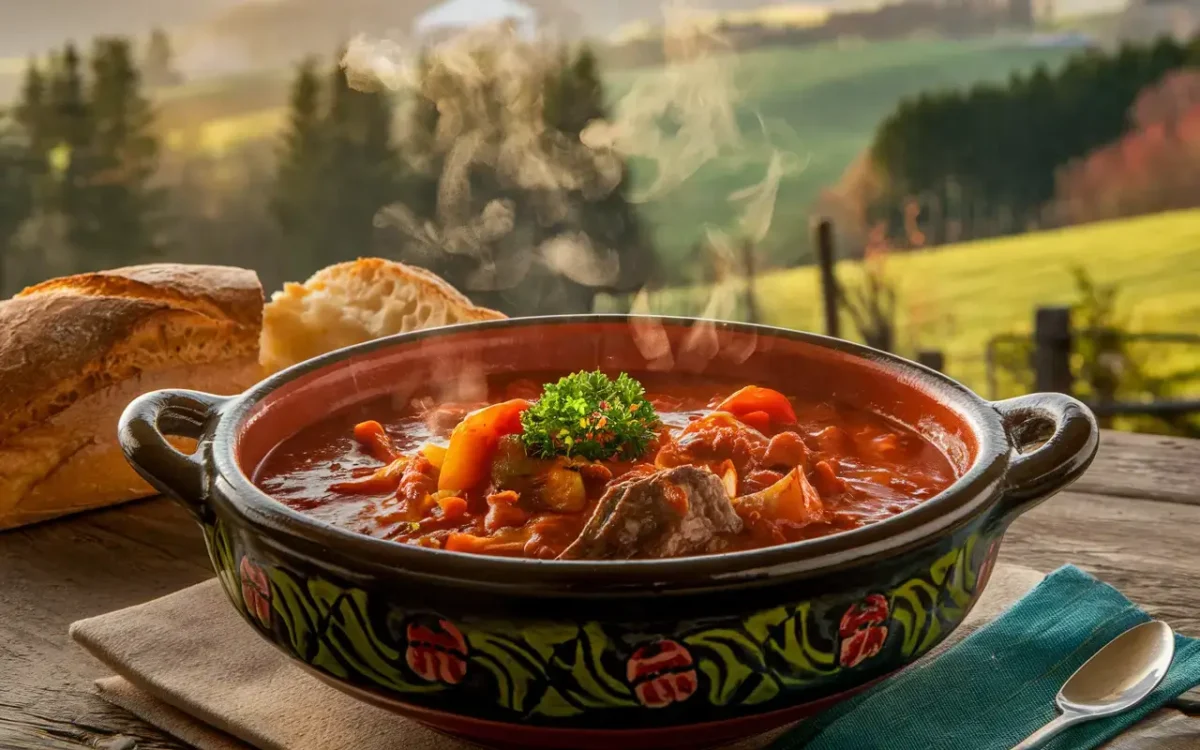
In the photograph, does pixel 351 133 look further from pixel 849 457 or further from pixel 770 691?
pixel 770 691

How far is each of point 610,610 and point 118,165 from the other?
26.6ft

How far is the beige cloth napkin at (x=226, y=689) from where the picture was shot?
6.23ft

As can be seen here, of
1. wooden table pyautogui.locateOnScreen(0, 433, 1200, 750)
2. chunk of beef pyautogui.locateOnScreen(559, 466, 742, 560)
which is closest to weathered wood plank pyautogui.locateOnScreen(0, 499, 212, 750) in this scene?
wooden table pyautogui.locateOnScreen(0, 433, 1200, 750)

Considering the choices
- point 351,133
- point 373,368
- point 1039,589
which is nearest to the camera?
point 1039,589

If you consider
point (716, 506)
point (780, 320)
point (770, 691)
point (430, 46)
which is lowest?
point (780, 320)

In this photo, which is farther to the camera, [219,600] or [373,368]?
[373,368]

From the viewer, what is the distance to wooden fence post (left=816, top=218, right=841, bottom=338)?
873cm

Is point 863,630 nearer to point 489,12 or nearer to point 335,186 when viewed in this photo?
point 489,12

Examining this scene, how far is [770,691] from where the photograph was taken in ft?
5.13

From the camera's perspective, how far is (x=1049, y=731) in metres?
1.86

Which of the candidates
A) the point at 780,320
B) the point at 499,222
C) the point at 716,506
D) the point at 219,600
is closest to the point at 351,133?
the point at 499,222

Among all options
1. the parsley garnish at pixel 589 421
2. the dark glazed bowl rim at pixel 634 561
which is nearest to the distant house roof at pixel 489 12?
the parsley garnish at pixel 589 421

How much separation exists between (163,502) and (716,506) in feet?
6.01

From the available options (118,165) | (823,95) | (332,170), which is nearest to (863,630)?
(118,165)
